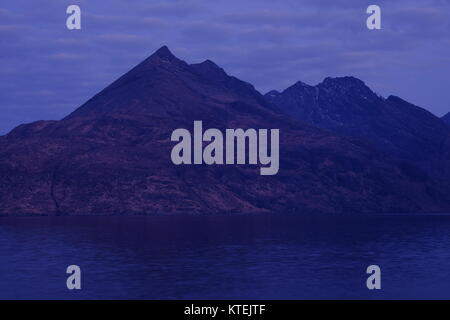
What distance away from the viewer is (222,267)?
82688mm

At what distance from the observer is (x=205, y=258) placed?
94938mm

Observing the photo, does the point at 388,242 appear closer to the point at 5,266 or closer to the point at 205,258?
the point at 205,258

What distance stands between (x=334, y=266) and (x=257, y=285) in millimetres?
23015

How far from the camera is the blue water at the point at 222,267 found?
6119cm

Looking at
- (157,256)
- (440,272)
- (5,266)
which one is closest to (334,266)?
(440,272)

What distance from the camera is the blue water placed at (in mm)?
61188
